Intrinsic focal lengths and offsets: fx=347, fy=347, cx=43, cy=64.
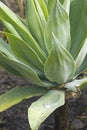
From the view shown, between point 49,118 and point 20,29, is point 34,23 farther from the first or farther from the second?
point 49,118

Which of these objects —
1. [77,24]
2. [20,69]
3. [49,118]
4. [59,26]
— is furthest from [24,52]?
[49,118]

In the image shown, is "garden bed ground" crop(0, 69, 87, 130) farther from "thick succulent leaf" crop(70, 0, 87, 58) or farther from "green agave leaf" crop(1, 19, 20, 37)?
"green agave leaf" crop(1, 19, 20, 37)

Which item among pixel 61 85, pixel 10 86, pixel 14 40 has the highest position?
pixel 14 40

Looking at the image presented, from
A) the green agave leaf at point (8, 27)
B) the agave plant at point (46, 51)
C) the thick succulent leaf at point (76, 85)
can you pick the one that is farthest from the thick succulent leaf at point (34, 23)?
the thick succulent leaf at point (76, 85)

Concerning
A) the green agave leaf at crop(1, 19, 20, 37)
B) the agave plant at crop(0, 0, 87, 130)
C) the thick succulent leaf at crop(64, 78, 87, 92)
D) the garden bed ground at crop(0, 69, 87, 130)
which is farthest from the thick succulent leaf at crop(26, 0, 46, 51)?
the garden bed ground at crop(0, 69, 87, 130)

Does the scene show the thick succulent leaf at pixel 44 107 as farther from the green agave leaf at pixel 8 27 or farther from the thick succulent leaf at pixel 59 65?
the green agave leaf at pixel 8 27

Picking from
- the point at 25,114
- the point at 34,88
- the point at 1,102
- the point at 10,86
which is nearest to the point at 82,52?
the point at 34,88

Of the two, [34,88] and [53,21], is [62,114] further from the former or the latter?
[53,21]
